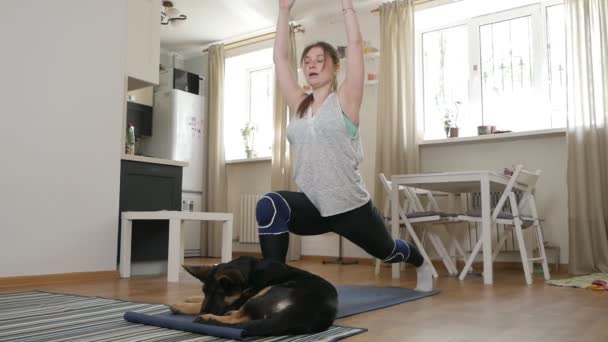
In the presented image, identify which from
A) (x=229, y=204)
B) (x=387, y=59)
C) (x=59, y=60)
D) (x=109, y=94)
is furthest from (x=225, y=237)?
(x=229, y=204)

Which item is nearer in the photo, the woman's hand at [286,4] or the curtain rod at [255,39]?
the woman's hand at [286,4]

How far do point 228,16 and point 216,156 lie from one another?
5.41 ft

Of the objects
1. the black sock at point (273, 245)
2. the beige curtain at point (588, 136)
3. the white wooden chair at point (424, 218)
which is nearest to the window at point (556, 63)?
the beige curtain at point (588, 136)

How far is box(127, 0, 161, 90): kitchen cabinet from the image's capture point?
12.9 feet

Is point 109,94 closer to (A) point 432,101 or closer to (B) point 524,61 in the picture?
(A) point 432,101

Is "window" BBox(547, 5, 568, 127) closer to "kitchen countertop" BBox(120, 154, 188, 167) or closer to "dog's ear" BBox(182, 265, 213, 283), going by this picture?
"kitchen countertop" BBox(120, 154, 188, 167)

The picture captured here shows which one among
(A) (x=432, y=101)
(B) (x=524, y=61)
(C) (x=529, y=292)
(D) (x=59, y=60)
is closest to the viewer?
(C) (x=529, y=292)

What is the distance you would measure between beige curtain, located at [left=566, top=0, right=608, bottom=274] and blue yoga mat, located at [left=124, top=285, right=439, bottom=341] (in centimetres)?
197

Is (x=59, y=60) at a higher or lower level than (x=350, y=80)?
higher

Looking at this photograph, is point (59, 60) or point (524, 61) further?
point (524, 61)

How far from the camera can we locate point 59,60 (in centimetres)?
329

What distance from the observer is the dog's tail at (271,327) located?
4.74 feet

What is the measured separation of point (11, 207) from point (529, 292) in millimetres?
2872

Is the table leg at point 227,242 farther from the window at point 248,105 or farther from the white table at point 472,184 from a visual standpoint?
the window at point 248,105
